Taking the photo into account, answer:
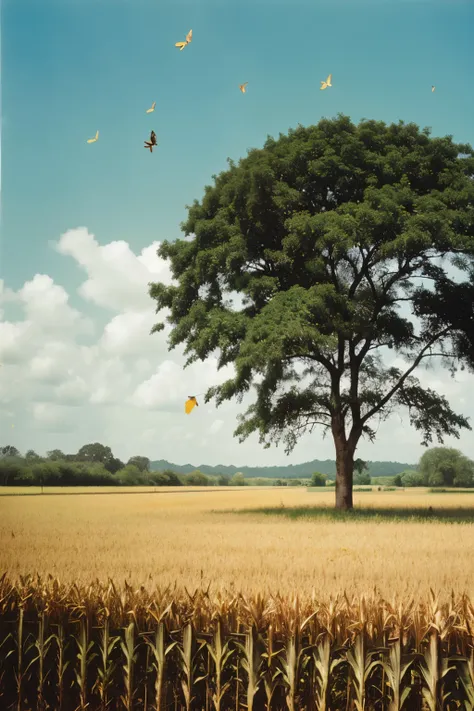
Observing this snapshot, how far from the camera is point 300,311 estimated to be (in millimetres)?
18500

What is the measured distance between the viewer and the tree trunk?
23.2 m

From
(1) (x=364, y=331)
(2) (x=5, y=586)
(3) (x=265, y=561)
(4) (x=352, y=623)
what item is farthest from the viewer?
(1) (x=364, y=331)

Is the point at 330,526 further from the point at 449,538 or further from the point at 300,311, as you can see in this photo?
the point at 300,311

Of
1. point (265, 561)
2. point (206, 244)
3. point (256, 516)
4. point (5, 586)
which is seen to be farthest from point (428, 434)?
point (5, 586)

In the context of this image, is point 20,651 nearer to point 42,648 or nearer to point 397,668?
point 42,648

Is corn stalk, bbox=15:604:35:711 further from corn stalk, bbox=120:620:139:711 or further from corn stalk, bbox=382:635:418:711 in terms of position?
corn stalk, bbox=382:635:418:711

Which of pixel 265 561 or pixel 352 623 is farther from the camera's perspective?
pixel 265 561

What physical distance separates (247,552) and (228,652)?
801 cm

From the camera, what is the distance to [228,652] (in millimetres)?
4445

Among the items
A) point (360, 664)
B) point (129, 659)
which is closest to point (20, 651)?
point (129, 659)

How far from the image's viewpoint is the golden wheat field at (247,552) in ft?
29.7

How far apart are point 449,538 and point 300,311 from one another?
7.25 metres

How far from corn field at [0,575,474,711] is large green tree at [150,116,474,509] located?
1376cm

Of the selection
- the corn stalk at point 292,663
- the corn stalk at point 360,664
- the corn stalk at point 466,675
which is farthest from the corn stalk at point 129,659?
the corn stalk at point 466,675
